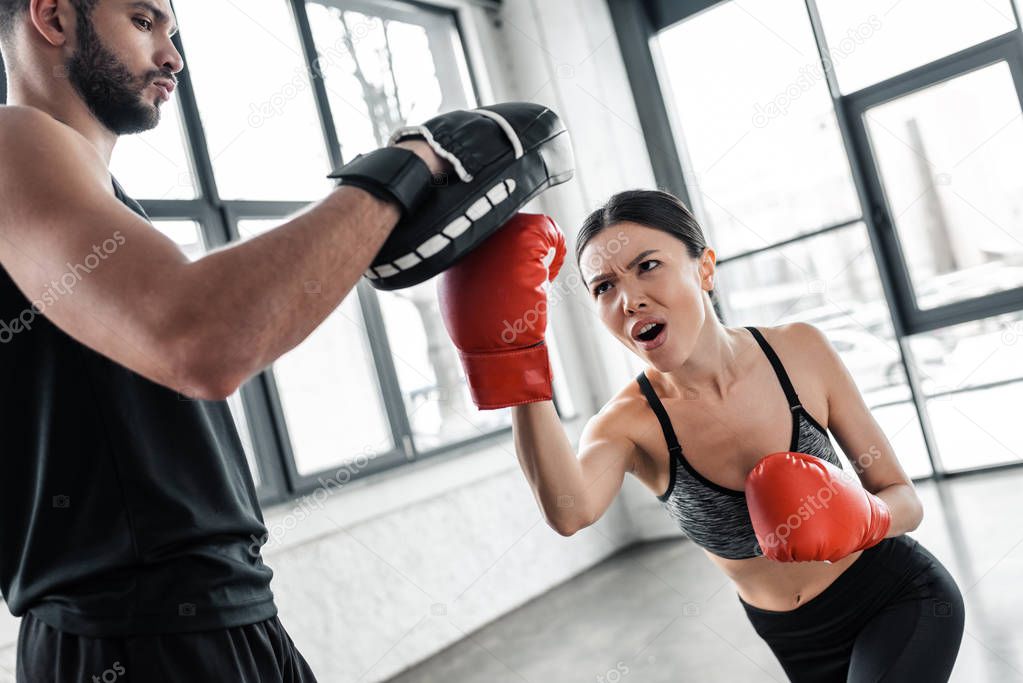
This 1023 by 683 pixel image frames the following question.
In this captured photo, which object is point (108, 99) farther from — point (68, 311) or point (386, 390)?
point (386, 390)

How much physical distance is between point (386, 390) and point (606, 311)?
8.20 ft

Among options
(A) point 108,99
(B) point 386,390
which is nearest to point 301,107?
(B) point 386,390

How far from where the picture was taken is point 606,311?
66.6 inches

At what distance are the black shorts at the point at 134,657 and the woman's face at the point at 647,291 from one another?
3.06ft

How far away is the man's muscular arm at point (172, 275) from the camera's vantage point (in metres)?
0.64

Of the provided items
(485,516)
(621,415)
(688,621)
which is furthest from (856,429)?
(485,516)

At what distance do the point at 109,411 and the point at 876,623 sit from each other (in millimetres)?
1354

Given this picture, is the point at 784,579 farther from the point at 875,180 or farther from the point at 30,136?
the point at 875,180

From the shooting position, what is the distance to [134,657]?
2.96 feet

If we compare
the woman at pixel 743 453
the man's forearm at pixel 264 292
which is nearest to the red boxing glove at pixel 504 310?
the woman at pixel 743 453

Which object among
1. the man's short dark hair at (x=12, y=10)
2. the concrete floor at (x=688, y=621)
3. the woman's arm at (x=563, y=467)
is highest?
the man's short dark hair at (x=12, y=10)

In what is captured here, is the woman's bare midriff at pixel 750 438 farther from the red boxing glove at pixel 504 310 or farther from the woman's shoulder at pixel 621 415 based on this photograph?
the red boxing glove at pixel 504 310

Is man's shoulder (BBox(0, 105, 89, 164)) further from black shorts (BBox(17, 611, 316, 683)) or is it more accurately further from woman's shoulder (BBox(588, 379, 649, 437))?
woman's shoulder (BBox(588, 379, 649, 437))

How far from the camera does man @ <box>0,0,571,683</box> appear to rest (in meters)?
0.73
